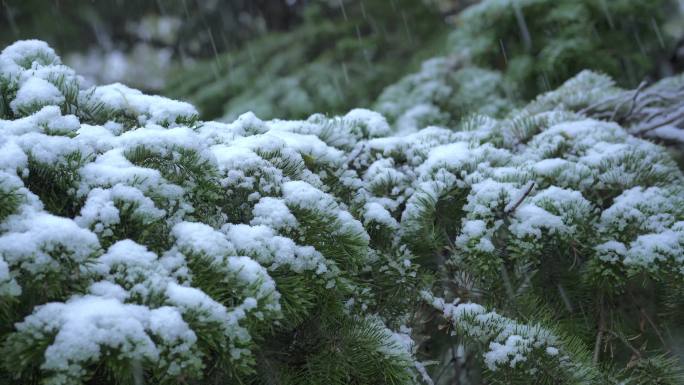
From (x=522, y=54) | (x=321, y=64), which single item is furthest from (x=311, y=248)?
(x=321, y=64)

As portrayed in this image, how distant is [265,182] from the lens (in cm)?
116

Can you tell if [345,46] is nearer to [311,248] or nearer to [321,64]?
[321,64]

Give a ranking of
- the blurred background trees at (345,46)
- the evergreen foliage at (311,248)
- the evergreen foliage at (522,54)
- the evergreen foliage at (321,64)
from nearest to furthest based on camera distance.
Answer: the evergreen foliage at (311,248) < the evergreen foliage at (522,54) < the blurred background trees at (345,46) < the evergreen foliage at (321,64)

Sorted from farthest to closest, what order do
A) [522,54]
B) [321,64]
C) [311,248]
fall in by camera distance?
[321,64]
[522,54]
[311,248]

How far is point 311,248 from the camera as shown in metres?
1.05

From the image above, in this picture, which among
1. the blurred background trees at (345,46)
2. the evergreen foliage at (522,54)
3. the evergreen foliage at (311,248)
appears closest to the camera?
the evergreen foliage at (311,248)

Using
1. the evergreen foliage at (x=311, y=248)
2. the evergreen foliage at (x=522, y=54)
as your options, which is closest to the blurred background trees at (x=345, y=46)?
the evergreen foliage at (x=522, y=54)

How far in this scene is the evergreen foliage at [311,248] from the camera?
796 millimetres

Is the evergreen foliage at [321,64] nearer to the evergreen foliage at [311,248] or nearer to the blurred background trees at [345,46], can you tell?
the blurred background trees at [345,46]

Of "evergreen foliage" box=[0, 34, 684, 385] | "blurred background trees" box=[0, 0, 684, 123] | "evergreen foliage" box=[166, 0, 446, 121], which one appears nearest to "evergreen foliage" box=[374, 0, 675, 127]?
"blurred background trees" box=[0, 0, 684, 123]

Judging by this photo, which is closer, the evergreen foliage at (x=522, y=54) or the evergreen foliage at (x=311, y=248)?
the evergreen foliage at (x=311, y=248)

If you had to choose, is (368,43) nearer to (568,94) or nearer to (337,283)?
(568,94)

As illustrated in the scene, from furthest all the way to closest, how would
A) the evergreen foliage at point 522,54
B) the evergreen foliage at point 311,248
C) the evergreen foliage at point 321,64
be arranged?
the evergreen foliage at point 321,64
the evergreen foliage at point 522,54
the evergreen foliage at point 311,248

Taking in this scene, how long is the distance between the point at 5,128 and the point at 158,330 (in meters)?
0.53
